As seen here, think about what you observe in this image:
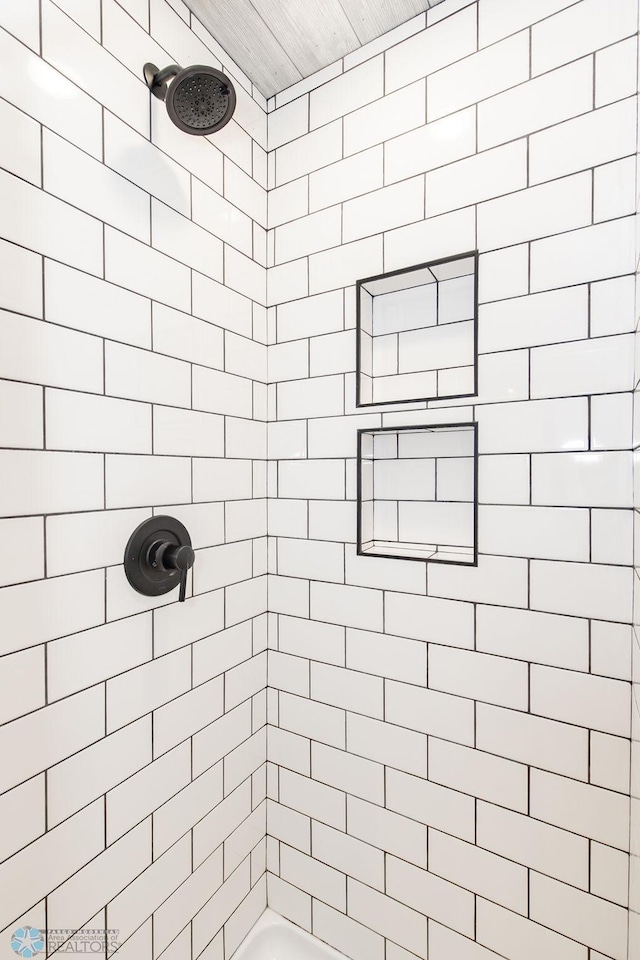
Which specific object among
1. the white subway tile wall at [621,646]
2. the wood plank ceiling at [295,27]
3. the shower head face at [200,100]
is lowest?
the white subway tile wall at [621,646]

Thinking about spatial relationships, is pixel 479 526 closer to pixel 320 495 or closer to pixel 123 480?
pixel 320 495

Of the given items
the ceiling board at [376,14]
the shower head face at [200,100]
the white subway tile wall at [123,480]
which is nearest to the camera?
the white subway tile wall at [123,480]

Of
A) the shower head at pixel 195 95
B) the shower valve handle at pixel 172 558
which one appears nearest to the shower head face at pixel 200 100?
the shower head at pixel 195 95

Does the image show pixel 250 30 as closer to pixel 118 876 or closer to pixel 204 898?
pixel 118 876

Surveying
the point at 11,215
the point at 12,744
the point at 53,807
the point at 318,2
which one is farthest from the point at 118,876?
the point at 318,2

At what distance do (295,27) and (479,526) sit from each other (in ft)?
4.15

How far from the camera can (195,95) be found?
875 millimetres

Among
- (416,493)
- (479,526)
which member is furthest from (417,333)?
(479,526)

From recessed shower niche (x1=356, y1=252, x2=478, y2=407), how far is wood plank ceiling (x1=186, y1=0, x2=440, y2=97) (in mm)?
590

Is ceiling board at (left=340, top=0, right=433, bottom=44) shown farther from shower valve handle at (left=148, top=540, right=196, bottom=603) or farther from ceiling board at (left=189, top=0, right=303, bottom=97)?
shower valve handle at (left=148, top=540, right=196, bottom=603)

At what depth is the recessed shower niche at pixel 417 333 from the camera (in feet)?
3.63

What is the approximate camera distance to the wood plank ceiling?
104 cm

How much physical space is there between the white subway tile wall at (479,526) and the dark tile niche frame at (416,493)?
4 centimetres

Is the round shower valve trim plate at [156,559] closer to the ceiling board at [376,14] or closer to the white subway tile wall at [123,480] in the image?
the white subway tile wall at [123,480]
